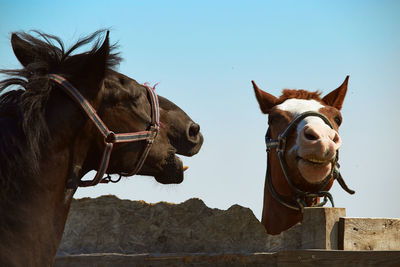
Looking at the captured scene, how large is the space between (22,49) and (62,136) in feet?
2.54

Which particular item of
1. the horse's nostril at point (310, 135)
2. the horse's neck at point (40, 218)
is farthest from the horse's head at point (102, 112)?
the horse's nostril at point (310, 135)

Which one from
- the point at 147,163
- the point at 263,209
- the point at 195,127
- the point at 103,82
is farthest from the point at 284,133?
the point at 103,82

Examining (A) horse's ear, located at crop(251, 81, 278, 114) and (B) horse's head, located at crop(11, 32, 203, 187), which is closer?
(B) horse's head, located at crop(11, 32, 203, 187)

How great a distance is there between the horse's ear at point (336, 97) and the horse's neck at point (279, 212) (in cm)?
104

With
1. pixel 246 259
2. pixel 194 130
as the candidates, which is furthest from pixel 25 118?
pixel 246 259

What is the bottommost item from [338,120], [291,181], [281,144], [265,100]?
[291,181]

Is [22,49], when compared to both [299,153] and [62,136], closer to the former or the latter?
[62,136]

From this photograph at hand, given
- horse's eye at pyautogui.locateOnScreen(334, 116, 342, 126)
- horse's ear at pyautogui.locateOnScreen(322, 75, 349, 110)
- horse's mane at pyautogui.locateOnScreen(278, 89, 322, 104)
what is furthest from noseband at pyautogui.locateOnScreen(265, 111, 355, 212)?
horse's ear at pyautogui.locateOnScreen(322, 75, 349, 110)

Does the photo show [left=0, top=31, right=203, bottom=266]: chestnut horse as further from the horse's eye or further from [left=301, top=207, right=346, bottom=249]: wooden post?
the horse's eye

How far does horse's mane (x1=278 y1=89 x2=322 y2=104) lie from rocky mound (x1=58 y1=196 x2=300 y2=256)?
236 centimetres

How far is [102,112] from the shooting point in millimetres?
3703

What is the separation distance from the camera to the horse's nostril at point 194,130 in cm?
420

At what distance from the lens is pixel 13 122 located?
11.5 feet

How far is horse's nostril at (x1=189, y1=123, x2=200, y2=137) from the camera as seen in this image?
4200mm
